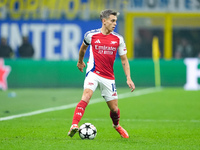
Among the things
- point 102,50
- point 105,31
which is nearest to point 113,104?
point 102,50

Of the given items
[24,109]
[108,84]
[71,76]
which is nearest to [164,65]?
[71,76]

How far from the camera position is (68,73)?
2192cm

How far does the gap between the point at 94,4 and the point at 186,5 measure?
5.19 metres

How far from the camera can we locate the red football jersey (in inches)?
342

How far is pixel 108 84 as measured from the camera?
870 cm

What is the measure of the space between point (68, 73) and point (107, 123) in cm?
1074

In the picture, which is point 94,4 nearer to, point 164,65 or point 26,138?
point 164,65

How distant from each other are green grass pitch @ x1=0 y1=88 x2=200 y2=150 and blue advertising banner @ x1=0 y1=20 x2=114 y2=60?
A: 836 cm

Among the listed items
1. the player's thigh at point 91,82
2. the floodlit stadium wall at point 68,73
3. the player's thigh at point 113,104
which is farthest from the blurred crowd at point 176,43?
the player's thigh at point 91,82

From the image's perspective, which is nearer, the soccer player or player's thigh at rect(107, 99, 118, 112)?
the soccer player

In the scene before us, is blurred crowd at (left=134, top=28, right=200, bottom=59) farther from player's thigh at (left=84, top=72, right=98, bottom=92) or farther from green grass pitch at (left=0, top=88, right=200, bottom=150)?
player's thigh at (left=84, top=72, right=98, bottom=92)

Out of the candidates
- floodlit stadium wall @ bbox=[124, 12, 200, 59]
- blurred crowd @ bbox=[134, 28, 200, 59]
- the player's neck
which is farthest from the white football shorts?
blurred crowd @ bbox=[134, 28, 200, 59]

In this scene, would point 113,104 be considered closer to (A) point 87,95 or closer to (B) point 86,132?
(A) point 87,95

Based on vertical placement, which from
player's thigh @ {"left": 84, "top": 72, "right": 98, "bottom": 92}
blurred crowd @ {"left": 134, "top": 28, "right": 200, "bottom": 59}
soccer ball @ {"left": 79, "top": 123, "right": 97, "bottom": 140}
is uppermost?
player's thigh @ {"left": 84, "top": 72, "right": 98, "bottom": 92}
